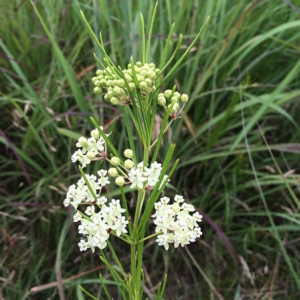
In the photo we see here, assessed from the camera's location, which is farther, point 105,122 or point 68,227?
point 105,122

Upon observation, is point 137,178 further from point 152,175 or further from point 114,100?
point 114,100

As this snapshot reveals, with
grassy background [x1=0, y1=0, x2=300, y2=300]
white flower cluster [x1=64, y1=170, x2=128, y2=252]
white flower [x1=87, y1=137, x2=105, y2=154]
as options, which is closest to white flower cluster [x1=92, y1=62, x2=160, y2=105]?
white flower [x1=87, y1=137, x2=105, y2=154]

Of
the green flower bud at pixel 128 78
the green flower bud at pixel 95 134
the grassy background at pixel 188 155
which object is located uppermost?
the green flower bud at pixel 128 78

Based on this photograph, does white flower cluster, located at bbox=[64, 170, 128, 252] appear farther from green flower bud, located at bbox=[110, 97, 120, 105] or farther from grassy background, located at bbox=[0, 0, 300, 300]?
grassy background, located at bbox=[0, 0, 300, 300]

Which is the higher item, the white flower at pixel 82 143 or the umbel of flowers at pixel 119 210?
the white flower at pixel 82 143

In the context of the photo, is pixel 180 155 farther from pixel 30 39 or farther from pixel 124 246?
pixel 30 39

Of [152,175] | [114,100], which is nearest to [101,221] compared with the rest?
[152,175]

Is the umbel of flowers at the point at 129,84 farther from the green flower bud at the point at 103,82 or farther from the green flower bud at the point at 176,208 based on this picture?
the green flower bud at the point at 176,208

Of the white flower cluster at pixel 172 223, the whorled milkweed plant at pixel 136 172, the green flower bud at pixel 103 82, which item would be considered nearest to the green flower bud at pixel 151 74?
the whorled milkweed plant at pixel 136 172

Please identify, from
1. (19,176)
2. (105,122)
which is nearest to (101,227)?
(105,122)
